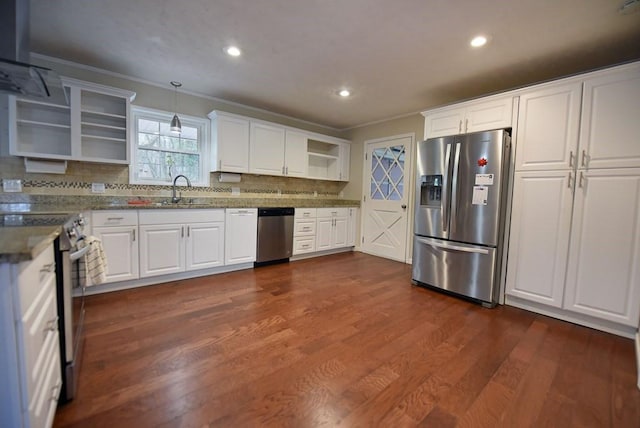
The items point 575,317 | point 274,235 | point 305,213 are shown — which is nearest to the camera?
point 575,317

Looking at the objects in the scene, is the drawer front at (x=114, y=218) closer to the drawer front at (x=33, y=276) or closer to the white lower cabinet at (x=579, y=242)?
the drawer front at (x=33, y=276)

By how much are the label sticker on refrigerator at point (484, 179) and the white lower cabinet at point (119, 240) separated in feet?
11.3

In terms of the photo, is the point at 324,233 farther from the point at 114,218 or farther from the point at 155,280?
the point at 114,218

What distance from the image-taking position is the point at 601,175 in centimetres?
220

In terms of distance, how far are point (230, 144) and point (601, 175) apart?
3873 millimetres

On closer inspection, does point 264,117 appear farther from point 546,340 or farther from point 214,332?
point 546,340

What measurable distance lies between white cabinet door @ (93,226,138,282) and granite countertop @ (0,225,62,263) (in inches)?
62.5

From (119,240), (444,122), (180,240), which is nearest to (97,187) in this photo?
(119,240)

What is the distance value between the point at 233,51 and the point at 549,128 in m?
2.94

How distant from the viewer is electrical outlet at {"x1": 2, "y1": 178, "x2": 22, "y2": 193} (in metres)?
A: 2.60

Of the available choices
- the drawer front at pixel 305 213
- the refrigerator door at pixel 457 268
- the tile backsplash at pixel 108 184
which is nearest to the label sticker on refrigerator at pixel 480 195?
the refrigerator door at pixel 457 268

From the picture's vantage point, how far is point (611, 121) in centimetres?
216

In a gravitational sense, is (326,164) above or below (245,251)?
above

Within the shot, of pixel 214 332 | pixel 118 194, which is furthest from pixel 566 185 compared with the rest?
pixel 118 194
